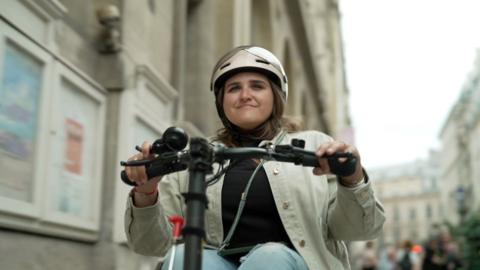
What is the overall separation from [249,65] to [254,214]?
0.66 metres

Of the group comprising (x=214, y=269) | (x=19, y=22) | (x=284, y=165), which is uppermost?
(x=19, y=22)

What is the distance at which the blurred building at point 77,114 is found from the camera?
458 cm

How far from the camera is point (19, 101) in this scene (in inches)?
182

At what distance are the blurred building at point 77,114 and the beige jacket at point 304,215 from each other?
0.78 m

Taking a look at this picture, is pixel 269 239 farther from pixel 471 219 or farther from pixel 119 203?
pixel 471 219

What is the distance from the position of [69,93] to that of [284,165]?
3.22 metres

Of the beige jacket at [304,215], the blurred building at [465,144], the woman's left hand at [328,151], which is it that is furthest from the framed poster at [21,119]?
the blurred building at [465,144]

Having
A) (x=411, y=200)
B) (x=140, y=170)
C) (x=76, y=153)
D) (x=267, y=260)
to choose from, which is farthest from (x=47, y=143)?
(x=411, y=200)

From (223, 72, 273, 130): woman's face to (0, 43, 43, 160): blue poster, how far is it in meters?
2.13

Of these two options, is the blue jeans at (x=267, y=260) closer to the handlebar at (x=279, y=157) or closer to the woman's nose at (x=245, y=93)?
the handlebar at (x=279, y=157)

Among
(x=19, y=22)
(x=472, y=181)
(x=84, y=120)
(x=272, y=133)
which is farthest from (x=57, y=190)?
(x=472, y=181)

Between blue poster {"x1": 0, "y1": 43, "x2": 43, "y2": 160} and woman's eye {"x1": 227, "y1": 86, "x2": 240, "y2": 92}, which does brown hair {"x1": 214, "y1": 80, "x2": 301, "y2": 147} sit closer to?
woman's eye {"x1": 227, "y1": 86, "x2": 240, "y2": 92}

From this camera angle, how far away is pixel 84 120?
5844 millimetres

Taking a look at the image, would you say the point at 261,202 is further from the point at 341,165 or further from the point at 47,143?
the point at 47,143
